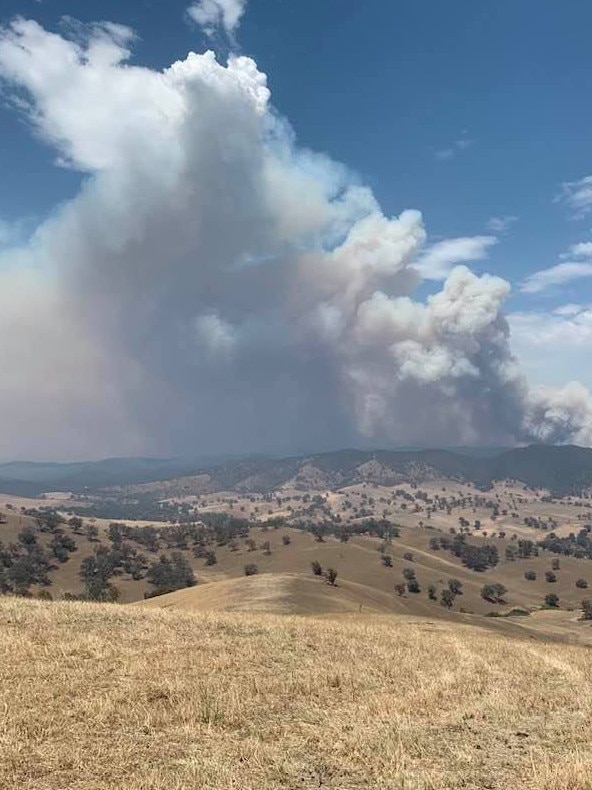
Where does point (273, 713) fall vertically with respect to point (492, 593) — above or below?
above

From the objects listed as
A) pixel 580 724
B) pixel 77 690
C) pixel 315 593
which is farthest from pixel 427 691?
pixel 315 593

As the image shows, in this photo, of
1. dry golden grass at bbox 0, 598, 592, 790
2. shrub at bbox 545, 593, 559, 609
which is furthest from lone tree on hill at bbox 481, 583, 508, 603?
dry golden grass at bbox 0, 598, 592, 790

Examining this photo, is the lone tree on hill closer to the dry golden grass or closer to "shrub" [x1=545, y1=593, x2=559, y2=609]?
"shrub" [x1=545, y1=593, x2=559, y2=609]

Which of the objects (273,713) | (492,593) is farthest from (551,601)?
(273,713)

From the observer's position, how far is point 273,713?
16750 mm

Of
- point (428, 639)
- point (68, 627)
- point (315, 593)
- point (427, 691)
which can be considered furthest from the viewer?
point (315, 593)

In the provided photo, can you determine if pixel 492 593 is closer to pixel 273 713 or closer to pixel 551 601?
pixel 551 601

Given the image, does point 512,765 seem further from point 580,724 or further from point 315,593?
point 315,593

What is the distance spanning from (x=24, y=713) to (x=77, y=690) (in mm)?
2613

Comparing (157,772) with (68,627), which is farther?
(68,627)

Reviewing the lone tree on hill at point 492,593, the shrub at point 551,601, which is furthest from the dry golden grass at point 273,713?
the shrub at point 551,601

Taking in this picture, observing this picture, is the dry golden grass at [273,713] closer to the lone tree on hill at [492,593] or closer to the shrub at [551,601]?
the lone tree on hill at [492,593]

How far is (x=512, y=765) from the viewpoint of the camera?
13.2m

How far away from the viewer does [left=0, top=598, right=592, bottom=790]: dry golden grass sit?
12148mm
